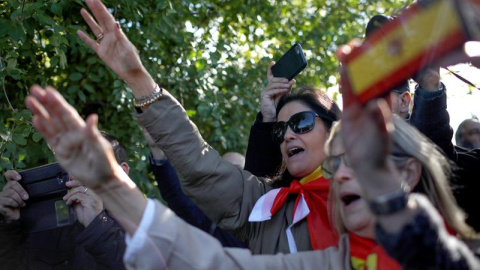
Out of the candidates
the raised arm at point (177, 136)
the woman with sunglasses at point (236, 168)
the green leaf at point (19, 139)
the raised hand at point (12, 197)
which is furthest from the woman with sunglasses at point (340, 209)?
the green leaf at point (19, 139)

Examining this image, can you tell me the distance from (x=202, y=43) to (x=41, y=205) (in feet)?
7.69

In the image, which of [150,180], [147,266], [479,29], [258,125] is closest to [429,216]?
[479,29]

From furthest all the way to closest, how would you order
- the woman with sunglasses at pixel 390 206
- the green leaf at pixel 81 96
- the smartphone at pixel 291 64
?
the green leaf at pixel 81 96 → the smartphone at pixel 291 64 → the woman with sunglasses at pixel 390 206

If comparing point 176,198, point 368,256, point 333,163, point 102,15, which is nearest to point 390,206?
point 368,256

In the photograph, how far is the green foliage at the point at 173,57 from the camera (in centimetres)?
368

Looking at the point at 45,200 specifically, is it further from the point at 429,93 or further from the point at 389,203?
the point at 389,203

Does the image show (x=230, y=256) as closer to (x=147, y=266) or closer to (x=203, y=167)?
(x=147, y=266)

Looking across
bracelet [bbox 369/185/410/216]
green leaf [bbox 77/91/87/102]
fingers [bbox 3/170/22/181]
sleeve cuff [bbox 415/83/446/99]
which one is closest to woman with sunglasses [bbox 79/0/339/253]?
sleeve cuff [bbox 415/83/446/99]

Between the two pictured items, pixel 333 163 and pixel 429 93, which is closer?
pixel 333 163

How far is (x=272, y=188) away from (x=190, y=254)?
3.70 ft

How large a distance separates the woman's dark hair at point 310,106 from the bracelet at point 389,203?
4.50ft

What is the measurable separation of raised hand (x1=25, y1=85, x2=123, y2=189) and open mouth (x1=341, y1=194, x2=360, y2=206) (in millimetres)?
771

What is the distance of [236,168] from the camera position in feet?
8.88

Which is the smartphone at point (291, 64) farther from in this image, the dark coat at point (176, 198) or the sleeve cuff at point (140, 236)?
the sleeve cuff at point (140, 236)
